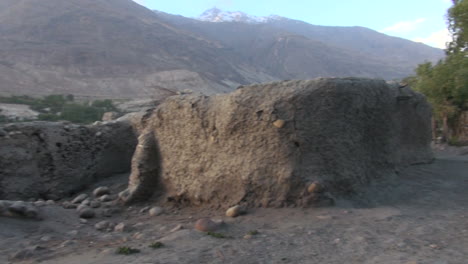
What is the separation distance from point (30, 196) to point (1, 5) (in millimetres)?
68135

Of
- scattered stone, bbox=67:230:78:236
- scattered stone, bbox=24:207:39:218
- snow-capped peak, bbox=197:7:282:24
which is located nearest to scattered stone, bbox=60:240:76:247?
scattered stone, bbox=67:230:78:236

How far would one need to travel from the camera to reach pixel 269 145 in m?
5.33

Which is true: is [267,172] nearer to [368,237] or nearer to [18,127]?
[368,237]

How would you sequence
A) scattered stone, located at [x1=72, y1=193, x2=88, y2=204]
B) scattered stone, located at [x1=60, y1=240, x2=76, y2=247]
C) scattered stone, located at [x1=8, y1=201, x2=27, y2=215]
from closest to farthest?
scattered stone, located at [x1=60, y1=240, x2=76, y2=247], scattered stone, located at [x1=8, y1=201, x2=27, y2=215], scattered stone, located at [x1=72, y1=193, x2=88, y2=204]

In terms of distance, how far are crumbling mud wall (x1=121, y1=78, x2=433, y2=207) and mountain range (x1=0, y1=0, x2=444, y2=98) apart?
111ft

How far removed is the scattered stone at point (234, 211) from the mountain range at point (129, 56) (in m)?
35.0

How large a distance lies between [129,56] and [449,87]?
4459 cm

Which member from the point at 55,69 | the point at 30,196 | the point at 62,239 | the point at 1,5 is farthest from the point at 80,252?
the point at 1,5

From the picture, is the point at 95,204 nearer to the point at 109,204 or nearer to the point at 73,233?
the point at 109,204

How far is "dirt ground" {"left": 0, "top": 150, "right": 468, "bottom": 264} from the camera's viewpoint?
387 cm

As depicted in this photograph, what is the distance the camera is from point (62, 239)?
4758 mm

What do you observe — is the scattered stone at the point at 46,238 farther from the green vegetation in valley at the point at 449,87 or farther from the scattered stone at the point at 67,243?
the green vegetation in valley at the point at 449,87

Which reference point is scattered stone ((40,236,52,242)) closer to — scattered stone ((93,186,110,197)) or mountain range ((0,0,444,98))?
scattered stone ((93,186,110,197))

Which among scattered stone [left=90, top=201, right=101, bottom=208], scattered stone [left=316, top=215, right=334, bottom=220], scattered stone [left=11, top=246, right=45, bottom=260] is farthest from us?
scattered stone [left=90, top=201, right=101, bottom=208]
